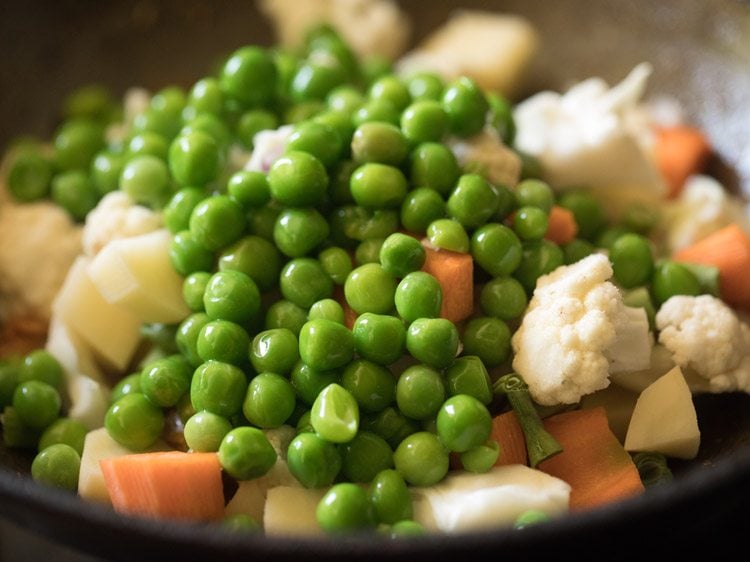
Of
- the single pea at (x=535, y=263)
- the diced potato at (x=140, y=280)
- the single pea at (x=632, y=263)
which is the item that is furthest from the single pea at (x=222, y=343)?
the single pea at (x=632, y=263)

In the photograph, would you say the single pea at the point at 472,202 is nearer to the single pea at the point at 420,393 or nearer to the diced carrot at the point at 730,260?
the single pea at the point at 420,393

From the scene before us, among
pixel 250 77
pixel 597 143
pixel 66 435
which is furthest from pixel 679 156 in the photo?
pixel 66 435

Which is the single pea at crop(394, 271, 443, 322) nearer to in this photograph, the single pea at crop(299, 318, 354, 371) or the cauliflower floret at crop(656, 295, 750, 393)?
the single pea at crop(299, 318, 354, 371)

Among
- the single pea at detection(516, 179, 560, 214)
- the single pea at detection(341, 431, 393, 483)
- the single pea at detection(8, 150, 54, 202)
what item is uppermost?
the single pea at detection(8, 150, 54, 202)

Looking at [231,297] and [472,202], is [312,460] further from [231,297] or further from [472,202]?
[472,202]

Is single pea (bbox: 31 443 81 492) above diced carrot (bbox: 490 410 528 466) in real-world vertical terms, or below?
above

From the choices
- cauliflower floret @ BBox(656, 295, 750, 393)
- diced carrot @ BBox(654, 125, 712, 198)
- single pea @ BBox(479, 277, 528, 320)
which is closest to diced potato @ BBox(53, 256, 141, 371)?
single pea @ BBox(479, 277, 528, 320)
